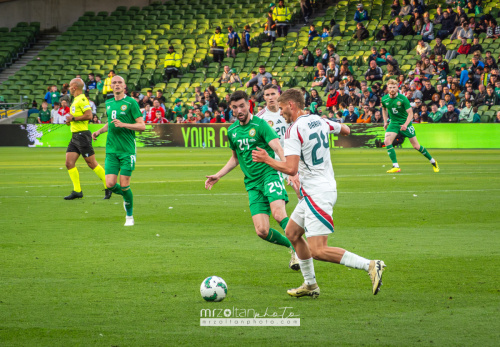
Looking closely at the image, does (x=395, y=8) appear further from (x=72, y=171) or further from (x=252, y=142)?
(x=252, y=142)

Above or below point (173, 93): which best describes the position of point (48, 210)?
above

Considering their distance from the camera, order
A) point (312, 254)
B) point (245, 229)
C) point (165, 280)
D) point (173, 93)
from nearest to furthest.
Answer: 1. point (312, 254)
2. point (165, 280)
3. point (245, 229)
4. point (173, 93)

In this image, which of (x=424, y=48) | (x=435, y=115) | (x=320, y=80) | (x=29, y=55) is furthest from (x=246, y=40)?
(x=29, y=55)

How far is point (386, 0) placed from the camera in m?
37.2

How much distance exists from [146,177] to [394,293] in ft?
44.7

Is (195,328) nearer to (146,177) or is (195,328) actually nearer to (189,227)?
(189,227)

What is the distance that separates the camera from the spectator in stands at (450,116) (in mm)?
28219

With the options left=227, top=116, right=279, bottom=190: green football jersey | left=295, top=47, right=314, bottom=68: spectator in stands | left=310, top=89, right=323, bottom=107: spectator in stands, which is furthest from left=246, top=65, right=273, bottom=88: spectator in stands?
left=227, top=116, right=279, bottom=190: green football jersey

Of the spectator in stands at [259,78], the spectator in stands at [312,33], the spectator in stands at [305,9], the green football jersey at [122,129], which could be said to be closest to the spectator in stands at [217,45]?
the spectator in stands at [305,9]

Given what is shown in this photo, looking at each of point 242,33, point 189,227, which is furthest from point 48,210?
point 242,33

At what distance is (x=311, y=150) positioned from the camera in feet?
21.2

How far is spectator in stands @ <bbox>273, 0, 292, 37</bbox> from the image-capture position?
125ft

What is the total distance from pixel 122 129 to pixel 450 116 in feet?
63.9

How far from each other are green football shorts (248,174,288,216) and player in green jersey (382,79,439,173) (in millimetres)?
12245
